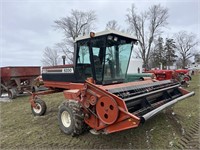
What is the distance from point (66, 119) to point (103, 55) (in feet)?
5.81

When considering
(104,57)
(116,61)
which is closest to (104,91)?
(104,57)

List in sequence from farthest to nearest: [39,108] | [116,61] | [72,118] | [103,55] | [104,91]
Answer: [39,108] → [116,61] → [103,55] → [72,118] → [104,91]

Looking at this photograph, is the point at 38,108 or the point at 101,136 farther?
the point at 38,108

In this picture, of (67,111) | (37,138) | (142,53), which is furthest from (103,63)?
(142,53)

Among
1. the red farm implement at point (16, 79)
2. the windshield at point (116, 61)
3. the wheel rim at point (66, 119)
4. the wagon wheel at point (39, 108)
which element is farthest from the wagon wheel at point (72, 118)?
the red farm implement at point (16, 79)

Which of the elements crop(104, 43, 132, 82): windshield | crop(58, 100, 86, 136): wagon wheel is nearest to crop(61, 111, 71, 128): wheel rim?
crop(58, 100, 86, 136): wagon wheel

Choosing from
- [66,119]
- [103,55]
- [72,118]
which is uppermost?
[103,55]

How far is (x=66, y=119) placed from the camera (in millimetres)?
4562

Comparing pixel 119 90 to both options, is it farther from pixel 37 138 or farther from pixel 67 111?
pixel 37 138

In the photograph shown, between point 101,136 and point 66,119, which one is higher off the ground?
point 66,119

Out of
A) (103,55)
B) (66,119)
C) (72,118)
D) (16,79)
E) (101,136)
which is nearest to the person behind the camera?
(72,118)

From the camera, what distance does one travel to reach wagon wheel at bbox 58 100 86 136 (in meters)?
4.10

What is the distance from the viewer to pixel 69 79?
18.3ft

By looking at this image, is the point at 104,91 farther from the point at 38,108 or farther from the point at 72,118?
the point at 38,108
